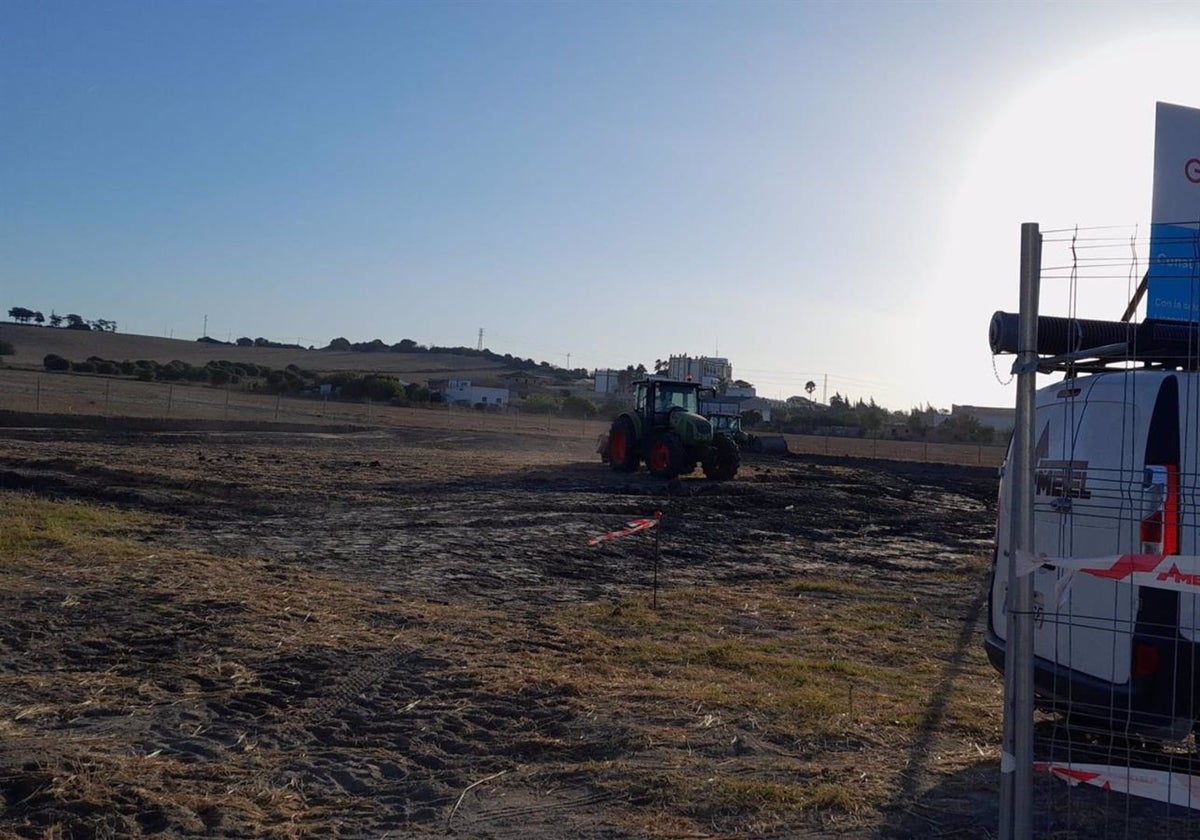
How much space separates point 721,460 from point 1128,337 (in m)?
22.6

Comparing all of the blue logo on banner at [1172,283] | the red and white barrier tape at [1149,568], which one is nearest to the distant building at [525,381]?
the blue logo on banner at [1172,283]

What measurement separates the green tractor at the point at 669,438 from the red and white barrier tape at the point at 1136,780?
71.6 ft

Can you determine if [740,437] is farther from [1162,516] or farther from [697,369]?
[1162,516]

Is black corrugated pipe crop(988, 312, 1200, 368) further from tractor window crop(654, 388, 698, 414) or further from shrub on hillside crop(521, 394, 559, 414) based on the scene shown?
shrub on hillside crop(521, 394, 559, 414)

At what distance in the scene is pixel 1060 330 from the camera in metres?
4.42

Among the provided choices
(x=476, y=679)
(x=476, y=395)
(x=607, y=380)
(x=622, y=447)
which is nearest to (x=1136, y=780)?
(x=476, y=679)

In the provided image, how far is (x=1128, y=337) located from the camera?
4.38 meters

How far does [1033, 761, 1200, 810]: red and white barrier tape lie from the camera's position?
4.36 m

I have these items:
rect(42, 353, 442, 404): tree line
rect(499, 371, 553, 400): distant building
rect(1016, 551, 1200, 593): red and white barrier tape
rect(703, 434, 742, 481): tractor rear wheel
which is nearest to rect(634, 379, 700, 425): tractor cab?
rect(703, 434, 742, 481): tractor rear wheel

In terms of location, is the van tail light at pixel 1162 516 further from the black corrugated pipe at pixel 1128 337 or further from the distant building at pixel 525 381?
the distant building at pixel 525 381

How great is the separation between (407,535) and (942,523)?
11.0 m

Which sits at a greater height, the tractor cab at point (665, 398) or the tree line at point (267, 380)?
the tree line at point (267, 380)

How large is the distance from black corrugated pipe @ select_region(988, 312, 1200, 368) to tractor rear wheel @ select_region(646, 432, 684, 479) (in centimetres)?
2161

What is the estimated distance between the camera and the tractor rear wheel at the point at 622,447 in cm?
2831
